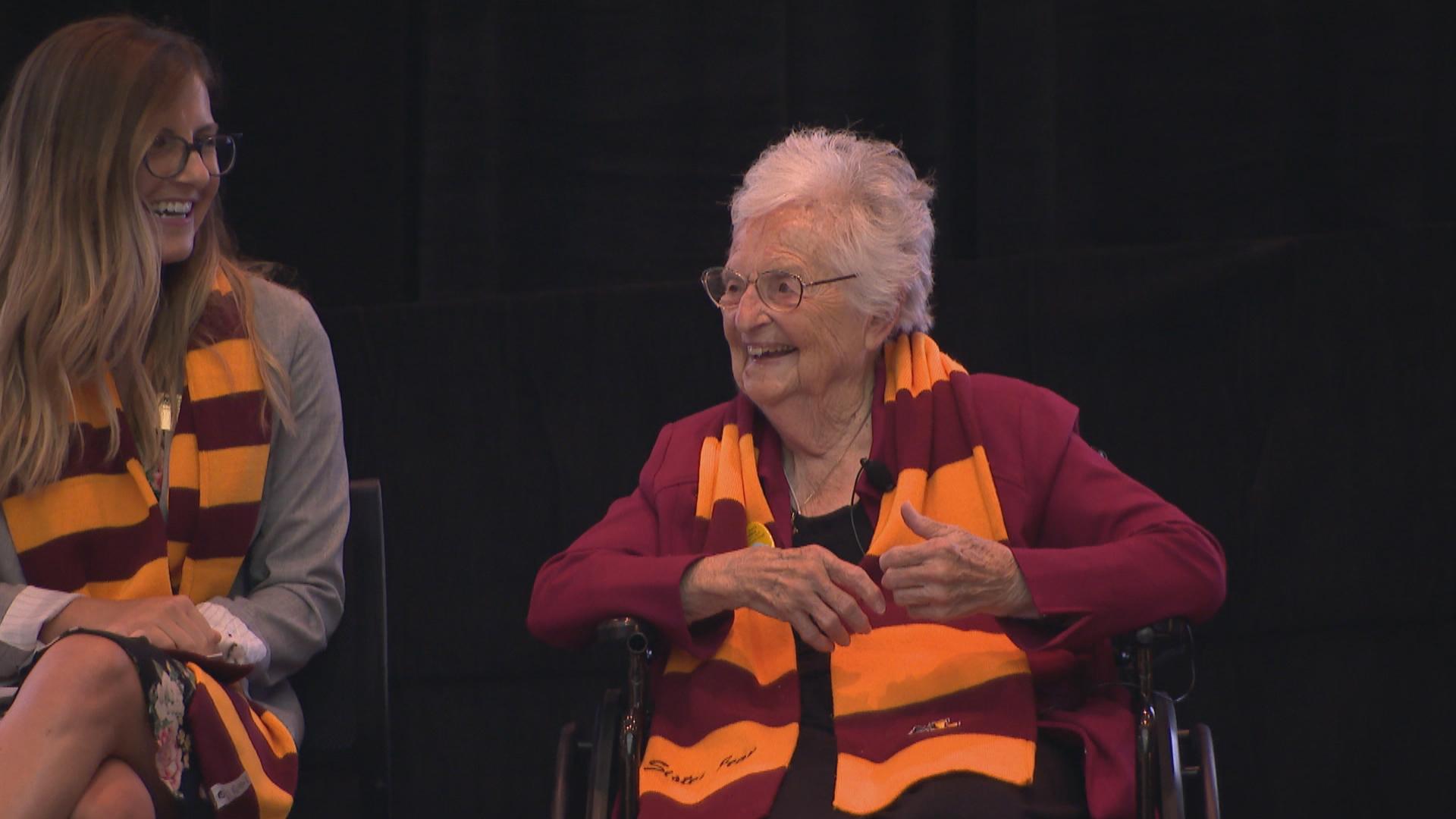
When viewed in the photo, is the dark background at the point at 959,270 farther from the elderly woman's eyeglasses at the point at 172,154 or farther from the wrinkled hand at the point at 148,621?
the wrinkled hand at the point at 148,621

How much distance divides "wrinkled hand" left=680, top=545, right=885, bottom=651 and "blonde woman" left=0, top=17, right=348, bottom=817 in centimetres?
56

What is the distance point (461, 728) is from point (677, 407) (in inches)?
29.8

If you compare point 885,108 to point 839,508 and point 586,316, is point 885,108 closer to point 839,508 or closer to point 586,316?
point 586,316

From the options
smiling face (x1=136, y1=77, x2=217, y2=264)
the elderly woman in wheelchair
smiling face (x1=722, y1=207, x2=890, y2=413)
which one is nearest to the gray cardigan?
smiling face (x1=136, y1=77, x2=217, y2=264)

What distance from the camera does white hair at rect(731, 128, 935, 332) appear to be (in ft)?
8.02

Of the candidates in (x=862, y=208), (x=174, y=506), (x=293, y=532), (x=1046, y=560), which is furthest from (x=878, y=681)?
(x=174, y=506)

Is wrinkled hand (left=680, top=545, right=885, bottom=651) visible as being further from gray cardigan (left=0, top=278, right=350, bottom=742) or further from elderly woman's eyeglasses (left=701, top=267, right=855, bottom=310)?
gray cardigan (left=0, top=278, right=350, bottom=742)

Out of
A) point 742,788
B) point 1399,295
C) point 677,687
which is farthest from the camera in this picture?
point 1399,295

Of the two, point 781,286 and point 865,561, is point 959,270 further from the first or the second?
point 865,561

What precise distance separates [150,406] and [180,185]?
33 centimetres

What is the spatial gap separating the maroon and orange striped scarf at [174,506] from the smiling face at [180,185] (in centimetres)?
16

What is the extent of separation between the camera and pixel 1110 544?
7.09 ft

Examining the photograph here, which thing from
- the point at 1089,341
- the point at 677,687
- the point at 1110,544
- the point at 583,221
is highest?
the point at 583,221

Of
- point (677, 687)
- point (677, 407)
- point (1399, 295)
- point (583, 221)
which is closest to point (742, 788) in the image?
point (677, 687)
